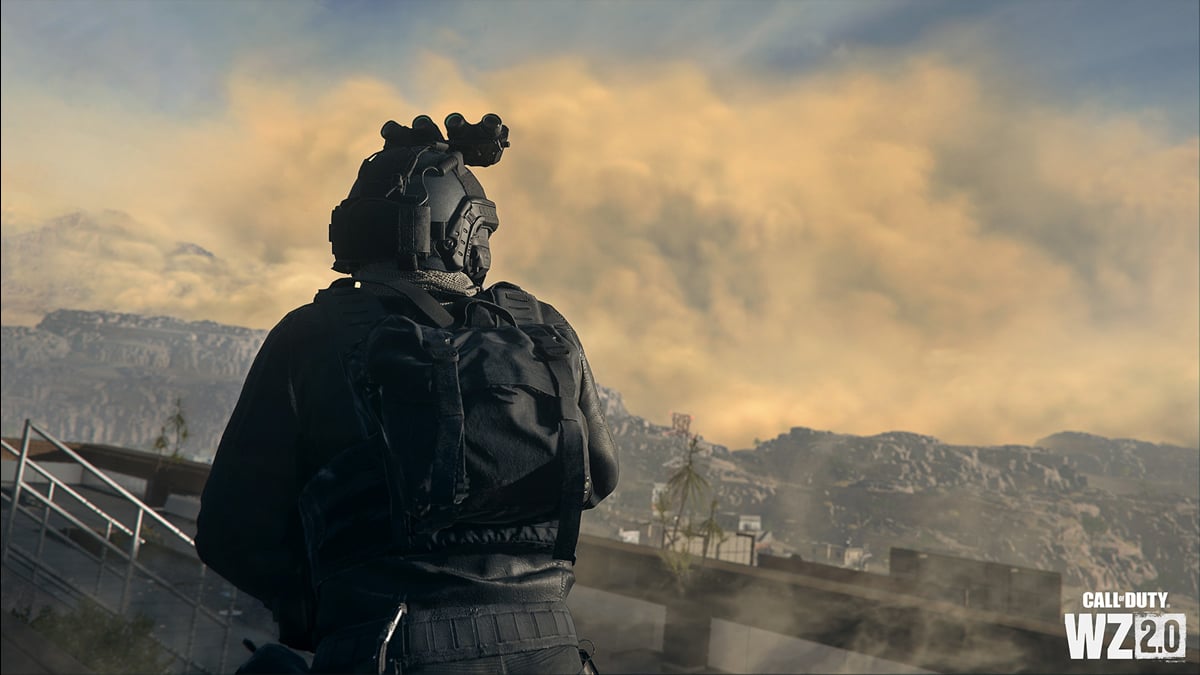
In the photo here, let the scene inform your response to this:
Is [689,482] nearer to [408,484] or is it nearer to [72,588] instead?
[72,588]

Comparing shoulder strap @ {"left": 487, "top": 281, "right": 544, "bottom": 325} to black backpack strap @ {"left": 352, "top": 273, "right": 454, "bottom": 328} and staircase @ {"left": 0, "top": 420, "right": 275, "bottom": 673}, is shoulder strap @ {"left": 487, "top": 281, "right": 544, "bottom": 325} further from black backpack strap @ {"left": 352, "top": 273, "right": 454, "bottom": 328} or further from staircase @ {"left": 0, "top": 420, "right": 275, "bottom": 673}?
staircase @ {"left": 0, "top": 420, "right": 275, "bottom": 673}

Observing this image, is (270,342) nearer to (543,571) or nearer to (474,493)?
(474,493)

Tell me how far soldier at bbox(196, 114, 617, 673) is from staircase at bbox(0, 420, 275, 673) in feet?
11.9

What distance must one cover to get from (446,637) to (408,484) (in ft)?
1.01

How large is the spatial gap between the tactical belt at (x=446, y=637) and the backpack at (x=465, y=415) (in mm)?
161

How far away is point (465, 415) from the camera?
1582 mm

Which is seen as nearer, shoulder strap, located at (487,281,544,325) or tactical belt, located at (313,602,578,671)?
tactical belt, located at (313,602,578,671)

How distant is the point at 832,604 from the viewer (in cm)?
866

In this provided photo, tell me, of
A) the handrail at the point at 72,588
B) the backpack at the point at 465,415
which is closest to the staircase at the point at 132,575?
the handrail at the point at 72,588

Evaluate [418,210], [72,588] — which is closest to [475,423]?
[418,210]

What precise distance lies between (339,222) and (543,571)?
96 centimetres

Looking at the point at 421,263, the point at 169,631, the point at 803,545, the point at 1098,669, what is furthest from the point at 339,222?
the point at 803,545

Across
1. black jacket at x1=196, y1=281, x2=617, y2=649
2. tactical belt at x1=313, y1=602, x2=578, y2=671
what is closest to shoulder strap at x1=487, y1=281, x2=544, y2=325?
A: black jacket at x1=196, y1=281, x2=617, y2=649

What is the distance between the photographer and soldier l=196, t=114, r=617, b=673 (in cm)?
155
